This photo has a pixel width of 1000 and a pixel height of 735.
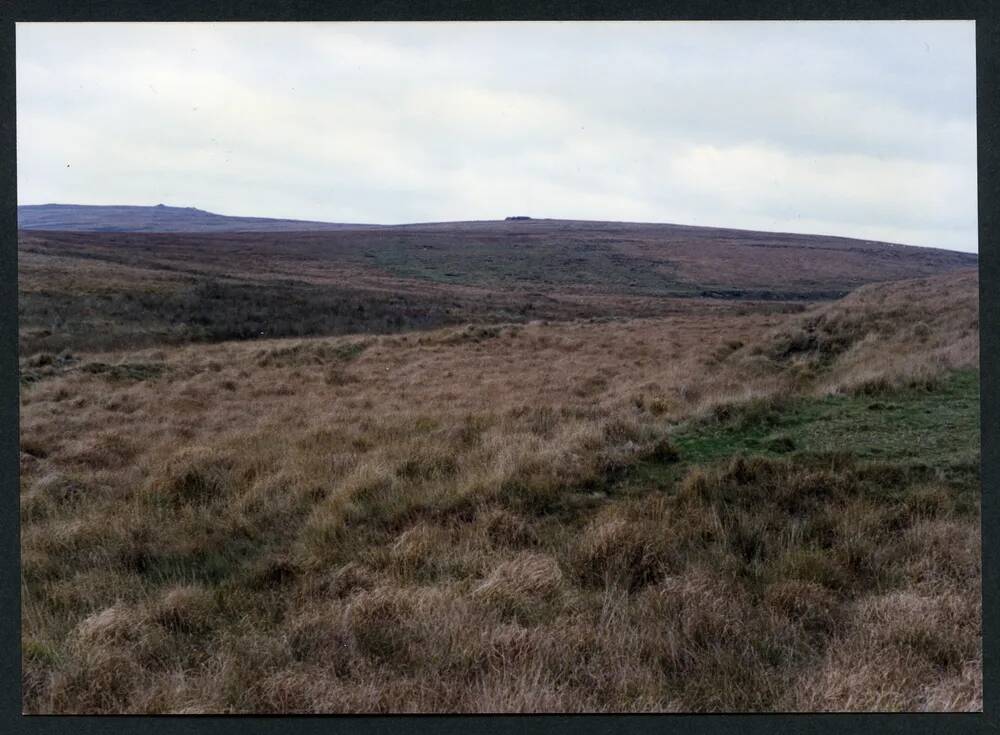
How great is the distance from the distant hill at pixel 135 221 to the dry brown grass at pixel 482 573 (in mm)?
31349

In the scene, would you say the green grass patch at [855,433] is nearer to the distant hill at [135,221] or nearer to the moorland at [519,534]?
the moorland at [519,534]

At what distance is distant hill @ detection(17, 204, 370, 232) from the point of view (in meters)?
41.6

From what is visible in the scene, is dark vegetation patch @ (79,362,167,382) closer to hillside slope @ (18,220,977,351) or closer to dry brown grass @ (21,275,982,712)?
hillside slope @ (18,220,977,351)

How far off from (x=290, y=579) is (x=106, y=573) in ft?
4.34

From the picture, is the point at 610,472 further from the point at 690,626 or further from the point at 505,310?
the point at 505,310

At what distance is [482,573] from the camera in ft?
16.0

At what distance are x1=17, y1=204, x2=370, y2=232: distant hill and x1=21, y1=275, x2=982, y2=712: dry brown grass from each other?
3135 centimetres

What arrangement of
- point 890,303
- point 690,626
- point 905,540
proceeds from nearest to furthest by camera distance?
point 690,626
point 905,540
point 890,303

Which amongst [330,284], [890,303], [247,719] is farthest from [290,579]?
[330,284]

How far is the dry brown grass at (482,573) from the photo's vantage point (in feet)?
13.2

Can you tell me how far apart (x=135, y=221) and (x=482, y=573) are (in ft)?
203

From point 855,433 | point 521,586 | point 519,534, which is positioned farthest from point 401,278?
point 521,586

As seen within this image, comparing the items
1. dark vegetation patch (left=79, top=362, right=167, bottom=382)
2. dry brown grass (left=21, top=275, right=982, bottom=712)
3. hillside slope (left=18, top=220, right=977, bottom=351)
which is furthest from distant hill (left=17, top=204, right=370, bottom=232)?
dry brown grass (left=21, top=275, right=982, bottom=712)

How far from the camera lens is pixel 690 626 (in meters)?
4.30
